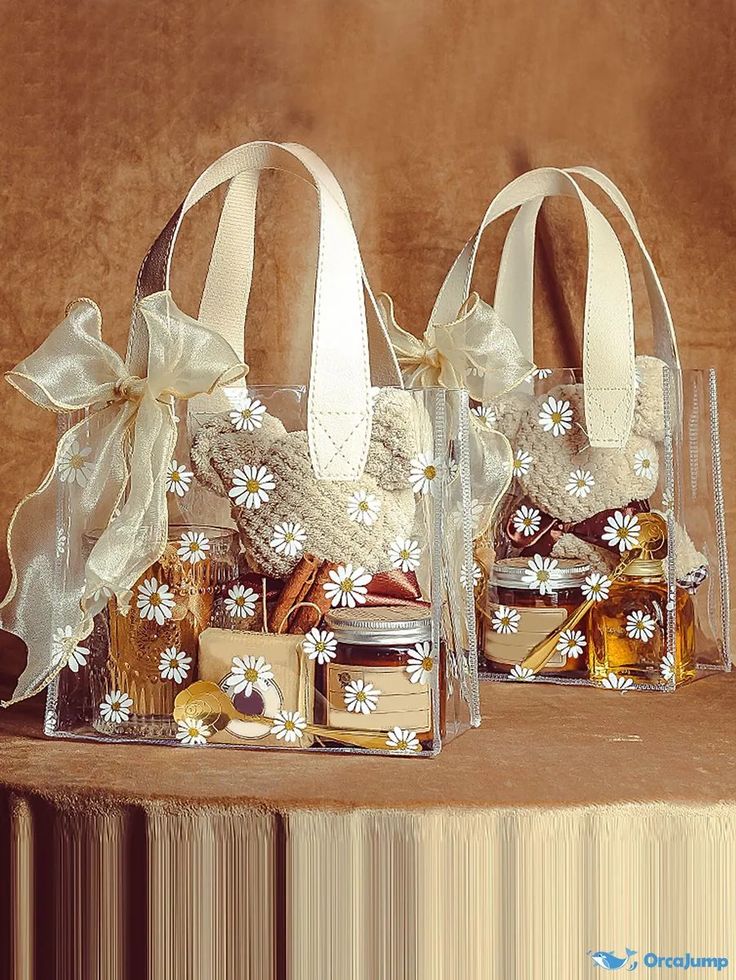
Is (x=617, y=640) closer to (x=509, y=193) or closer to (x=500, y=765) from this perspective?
(x=500, y=765)

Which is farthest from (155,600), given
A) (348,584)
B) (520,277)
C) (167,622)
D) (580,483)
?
(520,277)

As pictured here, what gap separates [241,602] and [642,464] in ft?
1.06

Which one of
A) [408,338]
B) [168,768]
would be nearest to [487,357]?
[408,338]

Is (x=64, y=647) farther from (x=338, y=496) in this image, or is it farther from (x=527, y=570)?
(x=527, y=570)

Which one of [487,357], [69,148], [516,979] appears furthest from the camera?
[69,148]

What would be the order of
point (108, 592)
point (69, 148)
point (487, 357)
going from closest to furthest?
point (108, 592), point (487, 357), point (69, 148)

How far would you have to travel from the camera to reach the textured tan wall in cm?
104

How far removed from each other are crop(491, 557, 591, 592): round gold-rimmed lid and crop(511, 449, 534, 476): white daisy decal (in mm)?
63

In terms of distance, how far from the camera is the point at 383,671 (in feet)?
2.35

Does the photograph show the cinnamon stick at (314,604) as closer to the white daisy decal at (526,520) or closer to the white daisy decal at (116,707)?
the white daisy decal at (116,707)

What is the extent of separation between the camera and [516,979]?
2.02ft

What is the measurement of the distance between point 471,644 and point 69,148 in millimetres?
544

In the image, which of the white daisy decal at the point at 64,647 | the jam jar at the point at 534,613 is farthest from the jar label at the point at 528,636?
the white daisy decal at the point at 64,647

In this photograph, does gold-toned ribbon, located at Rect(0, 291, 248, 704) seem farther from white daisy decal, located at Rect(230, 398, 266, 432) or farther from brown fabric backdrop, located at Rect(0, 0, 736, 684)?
brown fabric backdrop, located at Rect(0, 0, 736, 684)
